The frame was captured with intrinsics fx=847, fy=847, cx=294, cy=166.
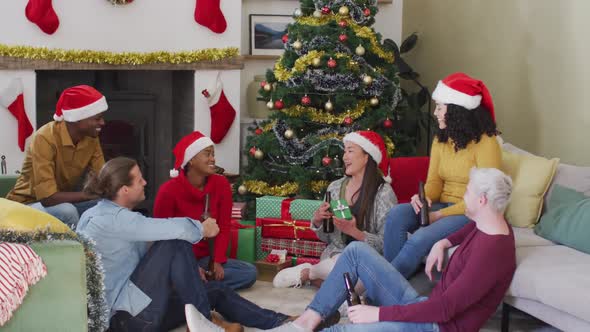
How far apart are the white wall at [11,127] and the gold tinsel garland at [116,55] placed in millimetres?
127

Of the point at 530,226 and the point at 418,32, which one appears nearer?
the point at 530,226

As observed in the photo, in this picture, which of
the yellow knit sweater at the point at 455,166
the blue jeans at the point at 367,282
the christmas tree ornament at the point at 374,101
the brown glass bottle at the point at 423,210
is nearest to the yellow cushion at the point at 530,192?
the yellow knit sweater at the point at 455,166

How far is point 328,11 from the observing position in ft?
17.5

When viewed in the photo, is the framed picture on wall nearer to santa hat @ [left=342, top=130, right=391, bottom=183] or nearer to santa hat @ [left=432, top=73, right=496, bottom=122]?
santa hat @ [left=342, top=130, right=391, bottom=183]

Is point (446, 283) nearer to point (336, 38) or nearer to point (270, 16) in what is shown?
point (336, 38)

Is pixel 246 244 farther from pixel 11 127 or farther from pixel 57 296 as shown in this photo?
pixel 57 296

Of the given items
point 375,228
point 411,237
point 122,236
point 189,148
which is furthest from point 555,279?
point 189,148

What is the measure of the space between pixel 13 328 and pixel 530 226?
244cm

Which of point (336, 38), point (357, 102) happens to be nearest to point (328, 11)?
point (336, 38)

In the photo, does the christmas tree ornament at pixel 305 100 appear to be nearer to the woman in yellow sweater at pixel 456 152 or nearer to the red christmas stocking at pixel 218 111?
the red christmas stocking at pixel 218 111

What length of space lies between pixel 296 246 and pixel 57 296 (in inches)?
85.2

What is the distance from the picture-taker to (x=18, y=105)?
5.36 meters

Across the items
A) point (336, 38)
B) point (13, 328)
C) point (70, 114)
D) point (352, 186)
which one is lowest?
point (13, 328)

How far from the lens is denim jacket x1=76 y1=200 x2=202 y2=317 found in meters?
3.30
